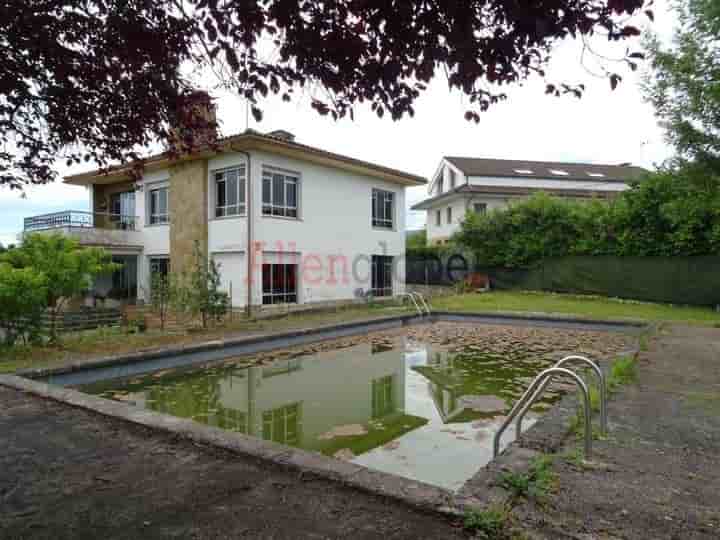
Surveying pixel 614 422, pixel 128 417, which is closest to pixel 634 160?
pixel 614 422

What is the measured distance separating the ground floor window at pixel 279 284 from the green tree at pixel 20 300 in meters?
7.03

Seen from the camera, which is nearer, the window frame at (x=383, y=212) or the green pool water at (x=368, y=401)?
the green pool water at (x=368, y=401)

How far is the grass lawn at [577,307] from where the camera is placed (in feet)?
43.5

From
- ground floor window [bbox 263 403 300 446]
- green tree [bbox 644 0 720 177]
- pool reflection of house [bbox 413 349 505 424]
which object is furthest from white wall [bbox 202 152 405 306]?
green tree [bbox 644 0 720 177]

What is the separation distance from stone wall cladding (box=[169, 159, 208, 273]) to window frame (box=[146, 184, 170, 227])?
815mm

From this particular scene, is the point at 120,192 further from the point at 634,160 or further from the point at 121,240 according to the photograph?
the point at 634,160

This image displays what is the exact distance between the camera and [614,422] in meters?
4.35

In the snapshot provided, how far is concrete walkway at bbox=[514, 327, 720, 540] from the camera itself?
253 cm

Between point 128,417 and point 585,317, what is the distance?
11.9m

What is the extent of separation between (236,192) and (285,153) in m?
2.08

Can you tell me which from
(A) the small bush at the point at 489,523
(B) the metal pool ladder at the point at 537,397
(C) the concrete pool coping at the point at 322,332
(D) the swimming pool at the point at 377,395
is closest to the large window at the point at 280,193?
(C) the concrete pool coping at the point at 322,332

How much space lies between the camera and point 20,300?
806 centimetres

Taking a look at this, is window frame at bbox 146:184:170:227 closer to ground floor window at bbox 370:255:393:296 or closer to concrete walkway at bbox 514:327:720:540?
ground floor window at bbox 370:255:393:296

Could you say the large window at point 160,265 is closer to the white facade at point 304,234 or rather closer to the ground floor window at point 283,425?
the white facade at point 304,234
